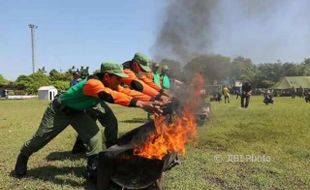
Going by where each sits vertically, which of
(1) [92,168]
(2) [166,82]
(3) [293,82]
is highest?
(2) [166,82]

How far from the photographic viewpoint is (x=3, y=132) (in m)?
14.4

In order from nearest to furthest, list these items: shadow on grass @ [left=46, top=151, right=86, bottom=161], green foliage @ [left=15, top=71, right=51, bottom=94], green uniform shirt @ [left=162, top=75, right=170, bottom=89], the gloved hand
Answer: the gloved hand → shadow on grass @ [left=46, top=151, right=86, bottom=161] → green uniform shirt @ [left=162, top=75, right=170, bottom=89] → green foliage @ [left=15, top=71, right=51, bottom=94]

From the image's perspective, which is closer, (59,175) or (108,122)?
(59,175)

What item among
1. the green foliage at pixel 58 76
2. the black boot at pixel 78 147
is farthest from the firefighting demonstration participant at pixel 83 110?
the green foliage at pixel 58 76

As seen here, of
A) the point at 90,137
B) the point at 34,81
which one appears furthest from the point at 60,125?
the point at 34,81

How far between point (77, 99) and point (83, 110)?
1.19 ft

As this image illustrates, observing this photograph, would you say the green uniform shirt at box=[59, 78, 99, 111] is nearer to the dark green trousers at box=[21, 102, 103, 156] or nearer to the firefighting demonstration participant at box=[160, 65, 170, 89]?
the dark green trousers at box=[21, 102, 103, 156]

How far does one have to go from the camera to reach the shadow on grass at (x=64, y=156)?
9.16 m

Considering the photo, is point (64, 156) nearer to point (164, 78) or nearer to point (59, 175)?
point (59, 175)

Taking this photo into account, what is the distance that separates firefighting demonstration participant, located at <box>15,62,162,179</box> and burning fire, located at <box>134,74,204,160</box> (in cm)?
31

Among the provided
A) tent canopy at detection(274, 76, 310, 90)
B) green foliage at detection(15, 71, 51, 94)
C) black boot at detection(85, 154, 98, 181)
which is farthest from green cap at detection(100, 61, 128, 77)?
green foliage at detection(15, 71, 51, 94)

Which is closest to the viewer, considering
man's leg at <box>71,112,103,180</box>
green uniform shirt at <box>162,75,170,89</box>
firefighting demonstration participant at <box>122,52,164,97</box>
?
man's leg at <box>71,112,103,180</box>

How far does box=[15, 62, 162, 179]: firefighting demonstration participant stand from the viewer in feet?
21.3

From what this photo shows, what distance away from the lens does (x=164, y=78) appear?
11203mm
